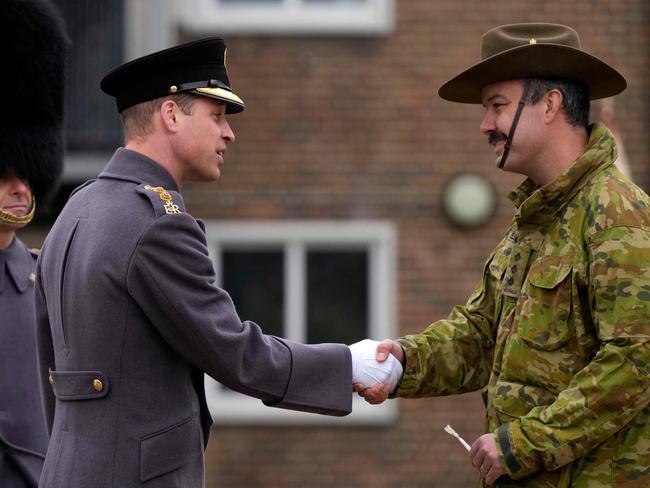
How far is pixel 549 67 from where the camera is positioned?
14.3 feet

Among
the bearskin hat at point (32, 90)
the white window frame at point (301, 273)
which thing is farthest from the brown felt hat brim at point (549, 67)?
the white window frame at point (301, 273)

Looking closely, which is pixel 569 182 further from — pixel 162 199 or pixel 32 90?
pixel 32 90

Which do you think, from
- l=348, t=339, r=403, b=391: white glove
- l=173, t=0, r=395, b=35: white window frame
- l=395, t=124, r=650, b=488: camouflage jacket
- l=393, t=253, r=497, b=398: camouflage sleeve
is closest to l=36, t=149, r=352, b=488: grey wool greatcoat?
l=348, t=339, r=403, b=391: white glove

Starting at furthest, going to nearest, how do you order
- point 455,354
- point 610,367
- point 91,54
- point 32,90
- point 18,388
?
point 91,54 < point 32,90 < point 18,388 < point 455,354 < point 610,367

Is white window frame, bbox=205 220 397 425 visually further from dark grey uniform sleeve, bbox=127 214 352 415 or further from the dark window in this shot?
dark grey uniform sleeve, bbox=127 214 352 415

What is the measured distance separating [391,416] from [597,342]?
211 inches

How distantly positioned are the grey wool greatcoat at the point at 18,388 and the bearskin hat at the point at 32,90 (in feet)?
1.89

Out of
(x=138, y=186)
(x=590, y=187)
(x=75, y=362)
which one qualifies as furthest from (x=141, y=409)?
(x=590, y=187)

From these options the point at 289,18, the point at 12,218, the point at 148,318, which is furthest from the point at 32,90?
the point at 289,18

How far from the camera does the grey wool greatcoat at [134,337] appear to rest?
13.4 ft

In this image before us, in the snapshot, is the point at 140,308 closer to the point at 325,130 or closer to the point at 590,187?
the point at 590,187

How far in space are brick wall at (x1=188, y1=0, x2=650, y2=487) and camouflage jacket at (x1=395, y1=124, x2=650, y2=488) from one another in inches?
197

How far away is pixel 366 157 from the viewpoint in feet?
31.2

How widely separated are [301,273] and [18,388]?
472 cm
